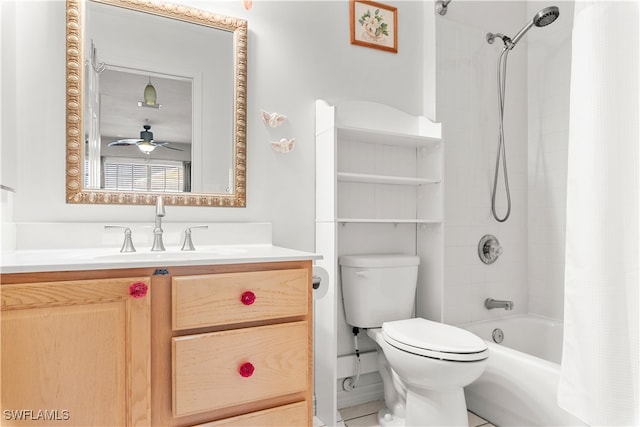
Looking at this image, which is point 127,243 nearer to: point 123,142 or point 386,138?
point 123,142

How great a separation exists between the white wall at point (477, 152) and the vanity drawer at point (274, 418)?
3.87 feet

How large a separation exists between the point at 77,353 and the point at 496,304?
210cm

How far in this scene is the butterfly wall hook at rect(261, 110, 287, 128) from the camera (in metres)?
1.79

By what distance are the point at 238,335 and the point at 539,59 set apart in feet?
8.14

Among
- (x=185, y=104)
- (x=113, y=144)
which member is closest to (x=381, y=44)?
(x=185, y=104)

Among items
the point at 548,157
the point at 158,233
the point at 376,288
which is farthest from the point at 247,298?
the point at 548,157

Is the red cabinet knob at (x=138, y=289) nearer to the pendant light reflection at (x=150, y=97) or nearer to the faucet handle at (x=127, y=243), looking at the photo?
the faucet handle at (x=127, y=243)

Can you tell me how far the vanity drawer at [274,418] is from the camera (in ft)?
3.88

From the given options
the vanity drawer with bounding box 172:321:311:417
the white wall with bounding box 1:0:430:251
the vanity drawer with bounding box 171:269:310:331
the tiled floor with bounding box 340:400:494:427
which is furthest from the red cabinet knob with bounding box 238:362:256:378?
the tiled floor with bounding box 340:400:494:427

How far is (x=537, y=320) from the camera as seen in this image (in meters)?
2.34

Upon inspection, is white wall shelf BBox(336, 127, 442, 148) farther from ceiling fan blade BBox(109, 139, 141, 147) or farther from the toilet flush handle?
ceiling fan blade BBox(109, 139, 141, 147)

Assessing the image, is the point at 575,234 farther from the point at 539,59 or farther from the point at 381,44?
the point at 539,59

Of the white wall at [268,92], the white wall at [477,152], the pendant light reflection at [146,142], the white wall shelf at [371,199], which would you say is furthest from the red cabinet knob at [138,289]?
the white wall at [477,152]

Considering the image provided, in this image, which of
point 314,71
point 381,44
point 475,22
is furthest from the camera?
point 475,22
